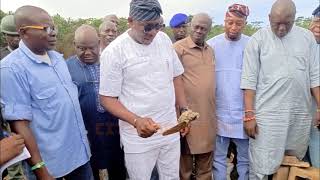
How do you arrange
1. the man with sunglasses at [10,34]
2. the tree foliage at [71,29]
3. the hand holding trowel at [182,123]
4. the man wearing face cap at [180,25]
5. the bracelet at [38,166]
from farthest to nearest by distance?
the tree foliage at [71,29]
the man wearing face cap at [180,25]
the man with sunglasses at [10,34]
the hand holding trowel at [182,123]
the bracelet at [38,166]

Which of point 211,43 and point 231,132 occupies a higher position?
point 211,43

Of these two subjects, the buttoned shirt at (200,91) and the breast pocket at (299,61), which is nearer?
the breast pocket at (299,61)

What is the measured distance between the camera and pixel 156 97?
106 inches

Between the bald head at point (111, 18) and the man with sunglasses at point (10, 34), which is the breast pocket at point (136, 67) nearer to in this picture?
the man with sunglasses at point (10, 34)

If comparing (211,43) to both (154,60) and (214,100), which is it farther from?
(154,60)

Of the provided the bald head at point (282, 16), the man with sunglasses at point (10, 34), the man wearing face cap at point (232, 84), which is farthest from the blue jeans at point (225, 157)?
the man with sunglasses at point (10, 34)

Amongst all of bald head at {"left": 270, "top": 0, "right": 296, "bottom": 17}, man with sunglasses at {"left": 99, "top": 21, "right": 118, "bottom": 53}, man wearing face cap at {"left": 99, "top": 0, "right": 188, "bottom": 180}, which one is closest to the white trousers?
man wearing face cap at {"left": 99, "top": 0, "right": 188, "bottom": 180}

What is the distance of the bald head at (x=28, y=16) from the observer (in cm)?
227

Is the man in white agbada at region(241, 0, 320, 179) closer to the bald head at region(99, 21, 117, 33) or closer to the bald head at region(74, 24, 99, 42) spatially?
the bald head at region(74, 24, 99, 42)

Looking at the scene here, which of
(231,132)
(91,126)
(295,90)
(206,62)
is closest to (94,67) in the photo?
(91,126)

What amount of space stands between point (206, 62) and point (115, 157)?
118 centimetres

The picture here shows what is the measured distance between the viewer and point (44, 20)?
2.33 meters

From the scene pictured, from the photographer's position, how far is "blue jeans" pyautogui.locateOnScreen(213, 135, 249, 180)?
3549mm

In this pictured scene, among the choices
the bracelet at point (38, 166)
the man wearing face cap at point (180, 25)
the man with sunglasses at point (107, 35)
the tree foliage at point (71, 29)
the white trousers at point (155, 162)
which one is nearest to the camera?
the bracelet at point (38, 166)
